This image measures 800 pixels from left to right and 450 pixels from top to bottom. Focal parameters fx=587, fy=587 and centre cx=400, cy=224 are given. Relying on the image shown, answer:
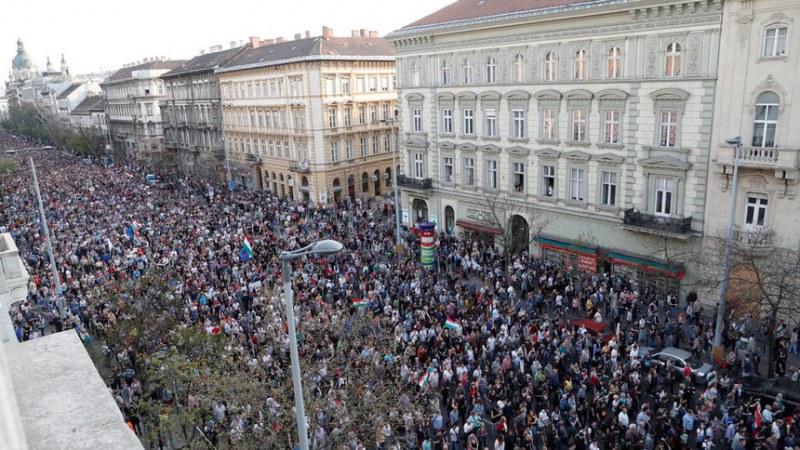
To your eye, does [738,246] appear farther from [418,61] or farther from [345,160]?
[345,160]

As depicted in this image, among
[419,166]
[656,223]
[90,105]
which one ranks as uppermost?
[90,105]

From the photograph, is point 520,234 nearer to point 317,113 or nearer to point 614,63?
point 614,63

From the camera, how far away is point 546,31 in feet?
103

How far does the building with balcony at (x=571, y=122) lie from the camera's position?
27000mm

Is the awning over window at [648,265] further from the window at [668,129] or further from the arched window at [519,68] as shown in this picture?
the arched window at [519,68]

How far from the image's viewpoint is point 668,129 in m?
27.7

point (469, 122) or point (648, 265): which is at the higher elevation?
point (469, 122)

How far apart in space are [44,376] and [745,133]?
87.3 feet

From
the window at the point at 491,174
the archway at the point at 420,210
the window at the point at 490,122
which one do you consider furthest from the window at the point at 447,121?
the archway at the point at 420,210

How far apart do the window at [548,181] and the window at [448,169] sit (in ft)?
24.0

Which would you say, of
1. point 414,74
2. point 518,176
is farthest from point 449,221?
point 414,74

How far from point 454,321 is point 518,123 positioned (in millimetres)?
14939

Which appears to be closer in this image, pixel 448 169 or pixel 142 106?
pixel 448 169

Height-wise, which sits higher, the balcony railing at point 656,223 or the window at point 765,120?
the window at point 765,120
